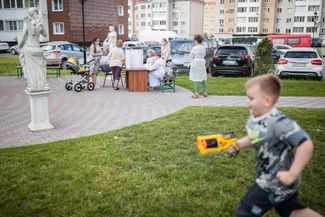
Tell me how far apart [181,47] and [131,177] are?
15.9 m

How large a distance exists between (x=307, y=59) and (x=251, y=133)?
1568 cm

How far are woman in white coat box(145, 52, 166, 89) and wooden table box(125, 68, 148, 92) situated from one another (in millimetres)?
214

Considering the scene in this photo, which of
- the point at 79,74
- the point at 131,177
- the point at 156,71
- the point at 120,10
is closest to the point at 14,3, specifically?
the point at 120,10

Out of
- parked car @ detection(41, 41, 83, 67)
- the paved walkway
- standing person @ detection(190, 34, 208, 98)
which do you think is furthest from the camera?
parked car @ detection(41, 41, 83, 67)

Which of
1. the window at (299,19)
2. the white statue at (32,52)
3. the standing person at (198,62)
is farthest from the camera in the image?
the window at (299,19)

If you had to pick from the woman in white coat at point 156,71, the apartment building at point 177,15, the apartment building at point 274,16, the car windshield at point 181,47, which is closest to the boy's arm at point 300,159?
the woman in white coat at point 156,71

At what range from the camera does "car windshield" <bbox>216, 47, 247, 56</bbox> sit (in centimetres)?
1742

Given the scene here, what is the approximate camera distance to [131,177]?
4.88 meters

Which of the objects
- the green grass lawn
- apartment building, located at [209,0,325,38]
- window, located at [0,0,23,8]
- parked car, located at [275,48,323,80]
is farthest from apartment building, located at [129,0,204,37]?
the green grass lawn

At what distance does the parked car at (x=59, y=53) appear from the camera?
24234mm

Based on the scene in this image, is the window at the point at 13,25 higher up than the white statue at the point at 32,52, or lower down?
higher up

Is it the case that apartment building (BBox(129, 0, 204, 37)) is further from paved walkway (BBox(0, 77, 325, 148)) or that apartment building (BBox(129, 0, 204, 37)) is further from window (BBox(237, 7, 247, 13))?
paved walkway (BBox(0, 77, 325, 148))

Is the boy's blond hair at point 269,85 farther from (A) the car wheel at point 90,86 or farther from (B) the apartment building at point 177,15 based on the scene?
(B) the apartment building at point 177,15

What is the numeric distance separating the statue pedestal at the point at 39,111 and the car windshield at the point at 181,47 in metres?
Result: 12.6
